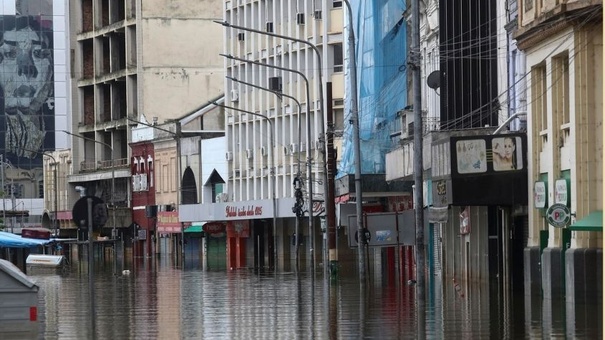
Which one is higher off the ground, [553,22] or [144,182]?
[553,22]

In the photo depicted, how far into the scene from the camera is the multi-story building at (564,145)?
3538 cm

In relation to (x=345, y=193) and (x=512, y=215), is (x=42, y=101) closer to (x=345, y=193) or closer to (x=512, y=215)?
(x=345, y=193)

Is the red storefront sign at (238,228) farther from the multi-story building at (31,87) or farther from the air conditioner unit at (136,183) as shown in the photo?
the multi-story building at (31,87)

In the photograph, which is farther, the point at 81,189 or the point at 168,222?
the point at 81,189

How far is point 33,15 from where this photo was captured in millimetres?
158000

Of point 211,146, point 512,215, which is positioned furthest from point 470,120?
point 211,146

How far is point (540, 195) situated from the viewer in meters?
39.9

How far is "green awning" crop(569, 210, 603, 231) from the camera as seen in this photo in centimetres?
3344

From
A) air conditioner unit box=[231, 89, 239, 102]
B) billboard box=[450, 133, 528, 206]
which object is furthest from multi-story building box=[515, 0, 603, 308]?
air conditioner unit box=[231, 89, 239, 102]

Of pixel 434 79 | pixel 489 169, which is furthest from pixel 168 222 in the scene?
pixel 489 169

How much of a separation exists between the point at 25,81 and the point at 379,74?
96.9 m

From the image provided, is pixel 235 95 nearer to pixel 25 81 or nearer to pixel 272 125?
pixel 272 125

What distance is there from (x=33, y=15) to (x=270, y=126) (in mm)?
70240

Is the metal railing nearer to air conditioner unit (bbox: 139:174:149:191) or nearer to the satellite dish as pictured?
air conditioner unit (bbox: 139:174:149:191)
